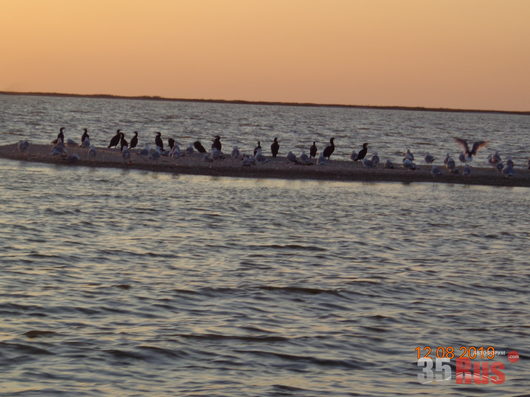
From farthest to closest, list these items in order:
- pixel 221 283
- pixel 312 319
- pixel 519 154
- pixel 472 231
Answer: pixel 519 154 → pixel 472 231 → pixel 221 283 → pixel 312 319

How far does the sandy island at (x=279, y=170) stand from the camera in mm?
43969

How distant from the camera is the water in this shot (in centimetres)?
1189

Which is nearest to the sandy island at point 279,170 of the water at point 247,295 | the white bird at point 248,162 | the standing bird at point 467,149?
the white bird at point 248,162

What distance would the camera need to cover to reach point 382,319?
593 inches

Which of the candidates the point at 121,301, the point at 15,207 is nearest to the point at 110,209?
the point at 15,207

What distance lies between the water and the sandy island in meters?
11.8

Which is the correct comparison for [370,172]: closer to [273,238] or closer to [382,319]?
[273,238]

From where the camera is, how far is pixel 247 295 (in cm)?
1648

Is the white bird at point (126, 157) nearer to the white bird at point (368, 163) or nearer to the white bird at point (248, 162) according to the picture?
the white bird at point (248, 162)

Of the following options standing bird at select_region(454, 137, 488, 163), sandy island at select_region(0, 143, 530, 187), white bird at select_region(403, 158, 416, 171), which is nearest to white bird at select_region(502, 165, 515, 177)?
sandy island at select_region(0, 143, 530, 187)

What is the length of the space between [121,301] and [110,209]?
45.8 feet

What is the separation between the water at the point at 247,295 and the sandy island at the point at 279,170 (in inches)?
464

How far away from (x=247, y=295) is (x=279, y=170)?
93.5ft

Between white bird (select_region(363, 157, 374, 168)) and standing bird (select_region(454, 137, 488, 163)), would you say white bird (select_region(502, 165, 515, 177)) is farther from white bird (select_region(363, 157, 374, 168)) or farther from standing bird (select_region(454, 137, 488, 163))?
white bird (select_region(363, 157, 374, 168))
